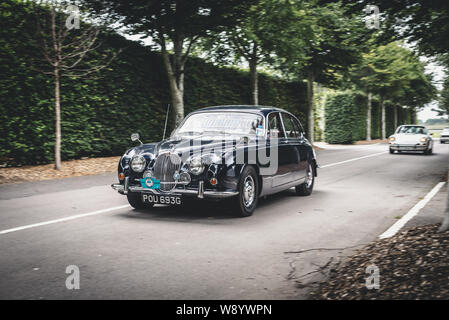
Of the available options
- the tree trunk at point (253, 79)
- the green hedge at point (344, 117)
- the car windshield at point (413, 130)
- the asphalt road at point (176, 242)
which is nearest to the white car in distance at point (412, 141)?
the car windshield at point (413, 130)

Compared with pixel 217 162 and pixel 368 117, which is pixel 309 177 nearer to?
pixel 217 162

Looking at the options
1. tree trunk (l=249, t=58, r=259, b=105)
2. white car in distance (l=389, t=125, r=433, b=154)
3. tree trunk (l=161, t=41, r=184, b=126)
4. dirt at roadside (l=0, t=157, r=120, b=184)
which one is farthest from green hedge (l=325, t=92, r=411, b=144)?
dirt at roadside (l=0, t=157, r=120, b=184)

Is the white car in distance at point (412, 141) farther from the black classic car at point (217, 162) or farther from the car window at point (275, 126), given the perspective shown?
the car window at point (275, 126)

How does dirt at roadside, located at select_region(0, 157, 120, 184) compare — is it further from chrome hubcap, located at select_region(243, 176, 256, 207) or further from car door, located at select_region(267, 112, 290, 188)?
chrome hubcap, located at select_region(243, 176, 256, 207)

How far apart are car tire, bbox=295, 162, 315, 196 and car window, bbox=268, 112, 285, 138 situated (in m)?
1.43

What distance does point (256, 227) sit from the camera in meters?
6.27

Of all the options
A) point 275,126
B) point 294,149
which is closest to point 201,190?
point 275,126

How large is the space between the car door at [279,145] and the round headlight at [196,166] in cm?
168

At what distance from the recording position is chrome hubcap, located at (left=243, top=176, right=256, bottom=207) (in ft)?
22.4

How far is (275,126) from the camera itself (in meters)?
8.23

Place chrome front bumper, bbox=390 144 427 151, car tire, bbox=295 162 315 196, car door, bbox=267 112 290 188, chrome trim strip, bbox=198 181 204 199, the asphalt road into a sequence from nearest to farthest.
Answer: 1. the asphalt road
2. chrome trim strip, bbox=198 181 204 199
3. car door, bbox=267 112 290 188
4. car tire, bbox=295 162 315 196
5. chrome front bumper, bbox=390 144 427 151
